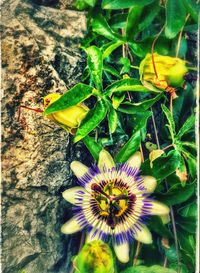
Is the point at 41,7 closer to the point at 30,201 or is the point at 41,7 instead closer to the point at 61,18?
the point at 61,18

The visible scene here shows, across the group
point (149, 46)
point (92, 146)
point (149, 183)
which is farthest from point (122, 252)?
point (149, 46)

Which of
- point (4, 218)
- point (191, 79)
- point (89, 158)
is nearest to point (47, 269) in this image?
point (4, 218)

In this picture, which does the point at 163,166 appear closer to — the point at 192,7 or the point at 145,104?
the point at 145,104

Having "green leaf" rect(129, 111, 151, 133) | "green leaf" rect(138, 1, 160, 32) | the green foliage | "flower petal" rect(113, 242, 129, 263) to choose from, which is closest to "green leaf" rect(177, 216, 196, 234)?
the green foliage

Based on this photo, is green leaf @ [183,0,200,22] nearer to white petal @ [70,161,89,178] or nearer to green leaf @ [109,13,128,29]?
green leaf @ [109,13,128,29]

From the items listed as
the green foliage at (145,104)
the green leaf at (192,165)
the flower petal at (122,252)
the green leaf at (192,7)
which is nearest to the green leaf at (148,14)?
the green foliage at (145,104)
